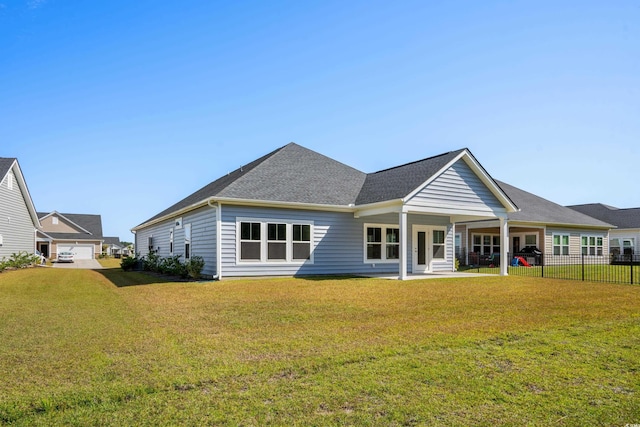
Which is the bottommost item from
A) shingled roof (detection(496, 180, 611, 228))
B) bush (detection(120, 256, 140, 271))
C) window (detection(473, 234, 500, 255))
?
bush (detection(120, 256, 140, 271))

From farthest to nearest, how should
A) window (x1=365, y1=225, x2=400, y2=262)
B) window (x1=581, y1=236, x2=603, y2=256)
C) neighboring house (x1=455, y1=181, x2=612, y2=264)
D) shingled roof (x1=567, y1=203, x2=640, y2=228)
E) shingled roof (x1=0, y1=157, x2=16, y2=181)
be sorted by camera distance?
shingled roof (x1=567, y1=203, x2=640, y2=228)
window (x1=581, y1=236, x2=603, y2=256)
neighboring house (x1=455, y1=181, x2=612, y2=264)
shingled roof (x1=0, y1=157, x2=16, y2=181)
window (x1=365, y1=225, x2=400, y2=262)

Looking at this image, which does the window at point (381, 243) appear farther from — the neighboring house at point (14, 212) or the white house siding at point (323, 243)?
the neighboring house at point (14, 212)

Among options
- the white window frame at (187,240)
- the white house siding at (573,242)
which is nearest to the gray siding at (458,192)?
the white window frame at (187,240)

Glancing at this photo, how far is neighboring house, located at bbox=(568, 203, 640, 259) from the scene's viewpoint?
1438 inches

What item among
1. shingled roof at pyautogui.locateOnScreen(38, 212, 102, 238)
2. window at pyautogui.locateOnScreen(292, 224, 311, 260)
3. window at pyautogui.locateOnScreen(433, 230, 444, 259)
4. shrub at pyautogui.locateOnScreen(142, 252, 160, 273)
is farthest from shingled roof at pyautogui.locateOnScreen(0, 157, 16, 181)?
shingled roof at pyautogui.locateOnScreen(38, 212, 102, 238)

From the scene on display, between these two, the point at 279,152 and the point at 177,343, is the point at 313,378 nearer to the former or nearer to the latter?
the point at 177,343

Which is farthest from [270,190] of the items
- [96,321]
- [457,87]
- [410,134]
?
[96,321]

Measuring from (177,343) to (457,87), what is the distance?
12797mm

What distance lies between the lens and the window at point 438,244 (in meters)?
21.0

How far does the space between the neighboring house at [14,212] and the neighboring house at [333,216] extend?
503 inches

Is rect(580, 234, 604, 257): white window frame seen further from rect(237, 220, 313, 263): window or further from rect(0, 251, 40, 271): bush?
rect(0, 251, 40, 271): bush

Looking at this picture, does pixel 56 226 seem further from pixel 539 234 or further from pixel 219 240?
pixel 539 234

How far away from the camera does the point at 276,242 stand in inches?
673

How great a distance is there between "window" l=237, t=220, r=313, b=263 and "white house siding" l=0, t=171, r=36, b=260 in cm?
1808
